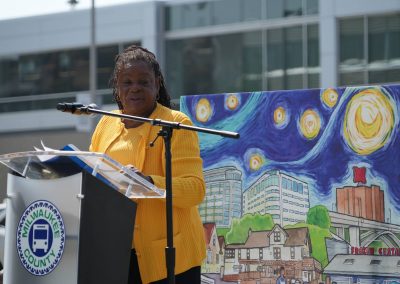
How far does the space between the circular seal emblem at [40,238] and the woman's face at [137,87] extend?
0.75 metres

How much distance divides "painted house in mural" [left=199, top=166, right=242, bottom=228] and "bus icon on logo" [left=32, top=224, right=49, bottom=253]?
3644mm

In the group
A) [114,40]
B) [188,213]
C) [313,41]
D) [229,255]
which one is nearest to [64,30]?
[114,40]

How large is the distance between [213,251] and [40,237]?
372cm

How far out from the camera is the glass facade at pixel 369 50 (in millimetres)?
24828

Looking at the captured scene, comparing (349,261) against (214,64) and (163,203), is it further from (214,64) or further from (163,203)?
(214,64)

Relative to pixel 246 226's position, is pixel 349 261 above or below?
below

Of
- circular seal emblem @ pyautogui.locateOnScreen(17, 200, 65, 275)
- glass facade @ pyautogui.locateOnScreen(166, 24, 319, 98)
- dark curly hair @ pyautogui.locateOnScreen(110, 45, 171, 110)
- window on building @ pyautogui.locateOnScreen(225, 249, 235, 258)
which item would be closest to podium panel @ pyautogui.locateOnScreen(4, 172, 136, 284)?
circular seal emblem @ pyautogui.locateOnScreen(17, 200, 65, 275)

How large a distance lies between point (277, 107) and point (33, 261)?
3.61 metres

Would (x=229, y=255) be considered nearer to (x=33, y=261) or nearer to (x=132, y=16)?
(x=33, y=261)

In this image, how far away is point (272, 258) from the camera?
282 inches

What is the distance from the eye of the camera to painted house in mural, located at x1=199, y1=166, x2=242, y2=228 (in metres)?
7.37

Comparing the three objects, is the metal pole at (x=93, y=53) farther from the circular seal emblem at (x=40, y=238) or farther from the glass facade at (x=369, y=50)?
the circular seal emblem at (x=40, y=238)

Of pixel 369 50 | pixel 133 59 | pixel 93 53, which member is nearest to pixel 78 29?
pixel 93 53

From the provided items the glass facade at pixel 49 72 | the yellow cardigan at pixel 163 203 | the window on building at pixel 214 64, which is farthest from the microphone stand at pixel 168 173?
the glass facade at pixel 49 72
